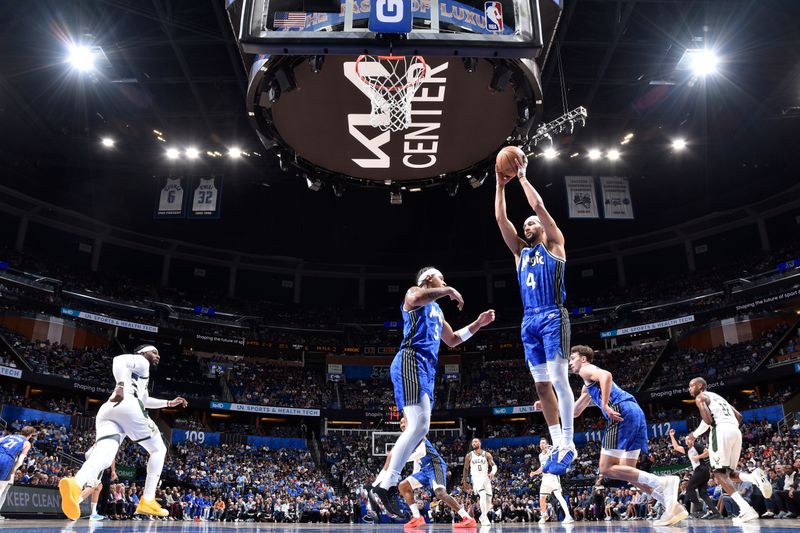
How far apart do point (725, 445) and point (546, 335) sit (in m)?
5.21

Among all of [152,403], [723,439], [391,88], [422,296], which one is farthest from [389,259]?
[422,296]

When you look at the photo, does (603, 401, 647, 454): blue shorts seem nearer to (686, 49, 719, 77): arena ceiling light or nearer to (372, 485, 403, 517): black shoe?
(372, 485, 403, 517): black shoe

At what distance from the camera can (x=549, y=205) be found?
107 ft

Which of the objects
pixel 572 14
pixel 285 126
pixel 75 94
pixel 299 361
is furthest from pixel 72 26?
pixel 299 361

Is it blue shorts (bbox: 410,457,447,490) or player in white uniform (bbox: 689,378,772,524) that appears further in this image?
blue shorts (bbox: 410,457,447,490)

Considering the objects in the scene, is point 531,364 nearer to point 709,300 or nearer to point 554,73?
point 554,73

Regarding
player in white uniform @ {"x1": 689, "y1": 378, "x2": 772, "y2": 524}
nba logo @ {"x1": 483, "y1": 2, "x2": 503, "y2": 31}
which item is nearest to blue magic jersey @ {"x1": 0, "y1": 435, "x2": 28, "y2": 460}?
nba logo @ {"x1": 483, "y1": 2, "x2": 503, "y2": 31}

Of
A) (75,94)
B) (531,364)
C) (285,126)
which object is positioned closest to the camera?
(531,364)

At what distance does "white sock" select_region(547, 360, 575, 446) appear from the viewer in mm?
4762

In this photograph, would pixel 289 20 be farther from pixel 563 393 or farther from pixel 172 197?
pixel 172 197

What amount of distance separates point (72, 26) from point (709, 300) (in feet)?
106

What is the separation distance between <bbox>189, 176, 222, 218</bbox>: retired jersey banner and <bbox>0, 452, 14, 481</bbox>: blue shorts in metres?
15.4

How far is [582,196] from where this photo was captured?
79.6ft

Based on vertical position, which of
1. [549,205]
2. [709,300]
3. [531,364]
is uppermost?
[549,205]
